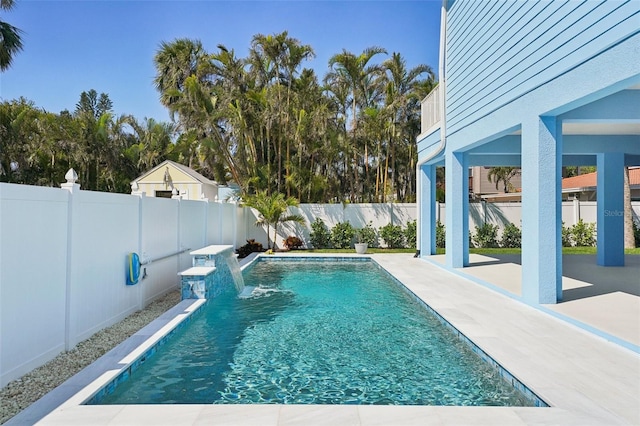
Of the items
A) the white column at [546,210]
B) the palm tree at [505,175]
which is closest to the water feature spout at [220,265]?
the white column at [546,210]

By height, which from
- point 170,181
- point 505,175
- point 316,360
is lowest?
point 316,360

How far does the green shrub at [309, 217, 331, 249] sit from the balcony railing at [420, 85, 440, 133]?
19.8 ft

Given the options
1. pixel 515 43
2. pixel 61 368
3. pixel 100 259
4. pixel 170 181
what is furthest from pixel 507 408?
pixel 170 181

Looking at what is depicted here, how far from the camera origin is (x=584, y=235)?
1627cm

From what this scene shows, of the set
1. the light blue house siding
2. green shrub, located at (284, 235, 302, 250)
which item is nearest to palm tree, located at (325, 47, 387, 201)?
green shrub, located at (284, 235, 302, 250)

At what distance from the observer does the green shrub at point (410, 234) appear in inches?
649

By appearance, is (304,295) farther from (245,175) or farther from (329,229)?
(245,175)

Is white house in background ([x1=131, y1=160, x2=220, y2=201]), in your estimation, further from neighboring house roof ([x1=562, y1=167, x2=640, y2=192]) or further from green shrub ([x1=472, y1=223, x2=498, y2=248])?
neighboring house roof ([x1=562, y1=167, x2=640, y2=192])

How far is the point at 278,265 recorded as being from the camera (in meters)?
13.0

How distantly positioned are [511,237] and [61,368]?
15860mm

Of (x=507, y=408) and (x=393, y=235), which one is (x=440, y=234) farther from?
(x=507, y=408)

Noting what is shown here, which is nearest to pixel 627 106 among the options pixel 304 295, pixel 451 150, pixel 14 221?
pixel 451 150

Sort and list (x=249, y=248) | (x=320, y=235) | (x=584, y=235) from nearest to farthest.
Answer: (x=249, y=248) < (x=584, y=235) < (x=320, y=235)

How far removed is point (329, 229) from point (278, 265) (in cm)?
448
